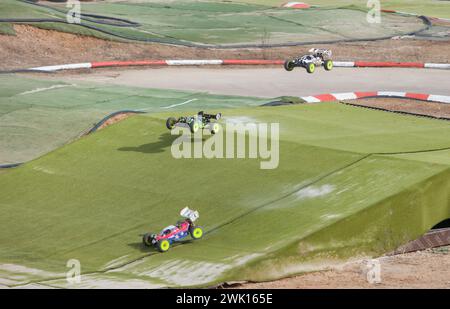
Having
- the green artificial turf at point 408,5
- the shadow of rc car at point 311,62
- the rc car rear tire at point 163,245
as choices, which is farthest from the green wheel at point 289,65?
the green artificial turf at point 408,5

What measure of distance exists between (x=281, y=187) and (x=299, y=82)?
1824cm

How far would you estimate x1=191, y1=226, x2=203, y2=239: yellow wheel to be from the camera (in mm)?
20266

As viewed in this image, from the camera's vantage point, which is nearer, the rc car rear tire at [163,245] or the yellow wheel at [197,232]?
the rc car rear tire at [163,245]

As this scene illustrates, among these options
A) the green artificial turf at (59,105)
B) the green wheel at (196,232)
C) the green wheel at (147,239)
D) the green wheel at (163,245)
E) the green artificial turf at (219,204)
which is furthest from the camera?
the green artificial turf at (59,105)

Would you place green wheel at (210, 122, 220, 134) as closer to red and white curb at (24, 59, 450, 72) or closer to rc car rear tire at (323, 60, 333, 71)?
rc car rear tire at (323, 60, 333, 71)

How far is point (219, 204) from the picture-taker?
22.2 metres

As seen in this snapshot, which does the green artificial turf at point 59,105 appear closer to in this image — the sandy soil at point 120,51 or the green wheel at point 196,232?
the sandy soil at point 120,51

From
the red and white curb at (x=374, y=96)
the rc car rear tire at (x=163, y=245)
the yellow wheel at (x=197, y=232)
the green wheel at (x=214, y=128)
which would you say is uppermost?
the green wheel at (x=214, y=128)

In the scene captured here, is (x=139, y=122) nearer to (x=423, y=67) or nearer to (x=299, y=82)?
(x=299, y=82)

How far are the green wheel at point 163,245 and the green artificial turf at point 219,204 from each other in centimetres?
17

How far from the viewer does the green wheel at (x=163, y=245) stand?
1994cm

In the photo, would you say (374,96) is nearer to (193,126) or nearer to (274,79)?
(274,79)

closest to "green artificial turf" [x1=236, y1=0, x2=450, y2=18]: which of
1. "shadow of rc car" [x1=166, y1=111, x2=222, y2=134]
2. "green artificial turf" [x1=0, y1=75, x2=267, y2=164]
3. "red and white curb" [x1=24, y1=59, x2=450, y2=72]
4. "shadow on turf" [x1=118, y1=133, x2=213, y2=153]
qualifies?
"red and white curb" [x1=24, y1=59, x2=450, y2=72]

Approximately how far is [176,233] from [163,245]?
383 mm
